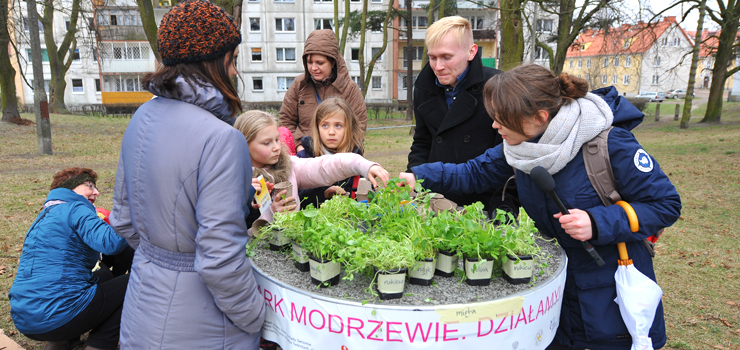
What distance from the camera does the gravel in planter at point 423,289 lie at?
1.63 meters

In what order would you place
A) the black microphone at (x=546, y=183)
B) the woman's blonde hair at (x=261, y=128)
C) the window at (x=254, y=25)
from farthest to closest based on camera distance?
the window at (x=254, y=25) → the woman's blonde hair at (x=261, y=128) → the black microphone at (x=546, y=183)

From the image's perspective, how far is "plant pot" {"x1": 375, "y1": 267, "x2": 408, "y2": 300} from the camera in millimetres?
1604

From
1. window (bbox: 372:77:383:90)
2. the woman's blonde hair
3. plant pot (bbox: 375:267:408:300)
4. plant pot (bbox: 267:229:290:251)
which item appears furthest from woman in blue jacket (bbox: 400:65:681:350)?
window (bbox: 372:77:383:90)

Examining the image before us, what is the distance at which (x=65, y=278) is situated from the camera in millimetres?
2648

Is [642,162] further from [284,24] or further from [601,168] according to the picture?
[284,24]

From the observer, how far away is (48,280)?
2.60 meters

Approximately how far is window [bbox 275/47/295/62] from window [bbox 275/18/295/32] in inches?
61.2

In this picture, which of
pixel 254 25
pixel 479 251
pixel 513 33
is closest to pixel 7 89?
pixel 513 33

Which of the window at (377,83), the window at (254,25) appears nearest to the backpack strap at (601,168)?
the window at (377,83)

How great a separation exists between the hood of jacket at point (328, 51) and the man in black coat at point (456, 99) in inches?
55.7

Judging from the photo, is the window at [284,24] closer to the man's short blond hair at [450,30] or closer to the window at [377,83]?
the window at [377,83]

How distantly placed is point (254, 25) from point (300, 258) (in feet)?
126

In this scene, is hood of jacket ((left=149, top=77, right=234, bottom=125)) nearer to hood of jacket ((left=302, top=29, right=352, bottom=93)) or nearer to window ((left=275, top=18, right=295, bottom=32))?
hood of jacket ((left=302, top=29, right=352, bottom=93))

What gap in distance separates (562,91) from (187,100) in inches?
60.2
